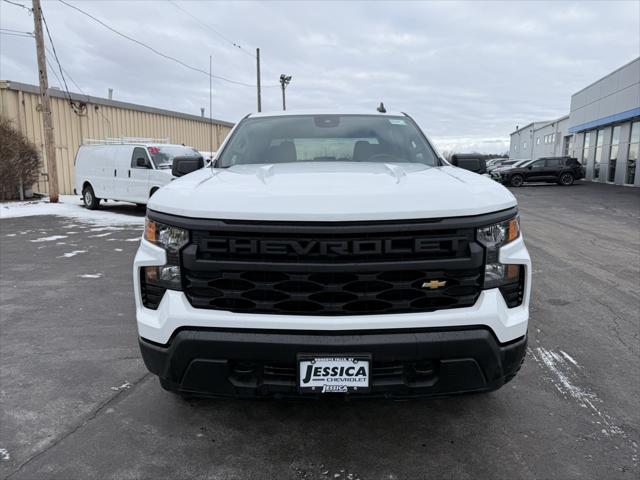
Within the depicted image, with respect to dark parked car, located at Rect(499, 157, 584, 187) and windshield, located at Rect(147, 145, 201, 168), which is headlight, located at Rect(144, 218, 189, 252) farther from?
dark parked car, located at Rect(499, 157, 584, 187)

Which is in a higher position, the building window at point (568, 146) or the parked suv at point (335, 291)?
the building window at point (568, 146)

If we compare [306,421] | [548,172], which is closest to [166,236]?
[306,421]

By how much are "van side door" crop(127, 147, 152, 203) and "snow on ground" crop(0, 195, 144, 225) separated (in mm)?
559

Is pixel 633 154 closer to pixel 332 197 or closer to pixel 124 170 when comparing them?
pixel 124 170

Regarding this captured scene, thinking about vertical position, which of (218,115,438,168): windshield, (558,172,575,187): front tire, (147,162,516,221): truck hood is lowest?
(558,172,575,187): front tire

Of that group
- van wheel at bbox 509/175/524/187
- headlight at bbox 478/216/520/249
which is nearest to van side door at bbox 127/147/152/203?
headlight at bbox 478/216/520/249

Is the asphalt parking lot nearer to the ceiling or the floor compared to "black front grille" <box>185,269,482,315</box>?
nearer to the floor

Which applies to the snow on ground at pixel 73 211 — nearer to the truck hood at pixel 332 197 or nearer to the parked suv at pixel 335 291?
the truck hood at pixel 332 197

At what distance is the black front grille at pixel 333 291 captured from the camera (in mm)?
2232

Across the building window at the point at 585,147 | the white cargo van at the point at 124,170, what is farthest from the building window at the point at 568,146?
the white cargo van at the point at 124,170

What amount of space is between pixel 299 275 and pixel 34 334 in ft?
10.4

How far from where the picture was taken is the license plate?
2174mm

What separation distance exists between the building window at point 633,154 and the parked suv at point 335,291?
2609 cm

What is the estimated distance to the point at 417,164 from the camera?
3.50 metres
